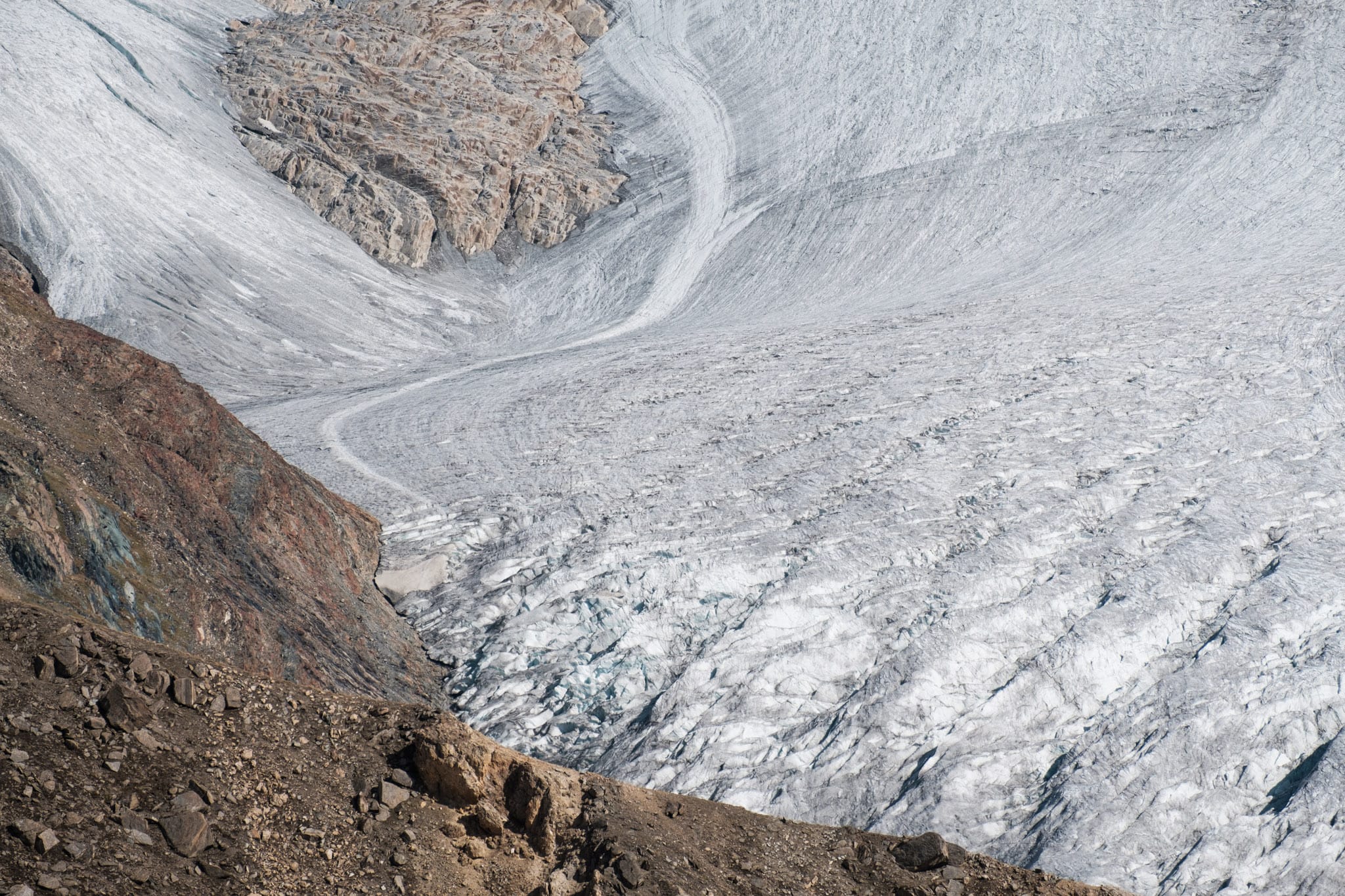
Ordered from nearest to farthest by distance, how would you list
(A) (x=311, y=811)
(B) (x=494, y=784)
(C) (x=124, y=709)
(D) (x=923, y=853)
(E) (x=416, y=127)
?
(C) (x=124, y=709), (A) (x=311, y=811), (B) (x=494, y=784), (D) (x=923, y=853), (E) (x=416, y=127)

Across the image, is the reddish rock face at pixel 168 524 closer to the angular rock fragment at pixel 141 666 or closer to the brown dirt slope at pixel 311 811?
the angular rock fragment at pixel 141 666

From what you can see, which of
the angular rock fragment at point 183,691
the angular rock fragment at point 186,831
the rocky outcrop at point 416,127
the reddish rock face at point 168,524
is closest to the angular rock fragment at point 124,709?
the angular rock fragment at point 183,691

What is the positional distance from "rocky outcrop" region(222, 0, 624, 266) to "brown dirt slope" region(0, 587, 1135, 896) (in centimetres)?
2655

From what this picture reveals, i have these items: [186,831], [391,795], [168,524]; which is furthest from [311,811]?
[168,524]

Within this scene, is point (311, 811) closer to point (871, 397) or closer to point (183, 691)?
point (183, 691)

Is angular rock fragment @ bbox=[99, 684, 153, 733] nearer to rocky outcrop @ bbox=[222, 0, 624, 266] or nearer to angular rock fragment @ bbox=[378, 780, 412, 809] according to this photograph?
angular rock fragment @ bbox=[378, 780, 412, 809]

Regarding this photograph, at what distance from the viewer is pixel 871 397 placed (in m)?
16.8

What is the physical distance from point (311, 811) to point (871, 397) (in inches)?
515

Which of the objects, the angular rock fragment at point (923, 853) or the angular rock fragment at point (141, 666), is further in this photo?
the angular rock fragment at point (923, 853)

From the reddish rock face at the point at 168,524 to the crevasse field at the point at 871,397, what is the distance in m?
1.25

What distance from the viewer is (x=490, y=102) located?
115ft

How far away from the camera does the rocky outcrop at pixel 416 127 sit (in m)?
30.7

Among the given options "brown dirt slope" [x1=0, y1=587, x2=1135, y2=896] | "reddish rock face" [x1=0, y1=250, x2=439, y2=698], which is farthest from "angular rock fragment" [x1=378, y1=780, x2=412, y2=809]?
"reddish rock face" [x1=0, y1=250, x2=439, y2=698]

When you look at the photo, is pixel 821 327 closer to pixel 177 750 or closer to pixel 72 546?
pixel 72 546
